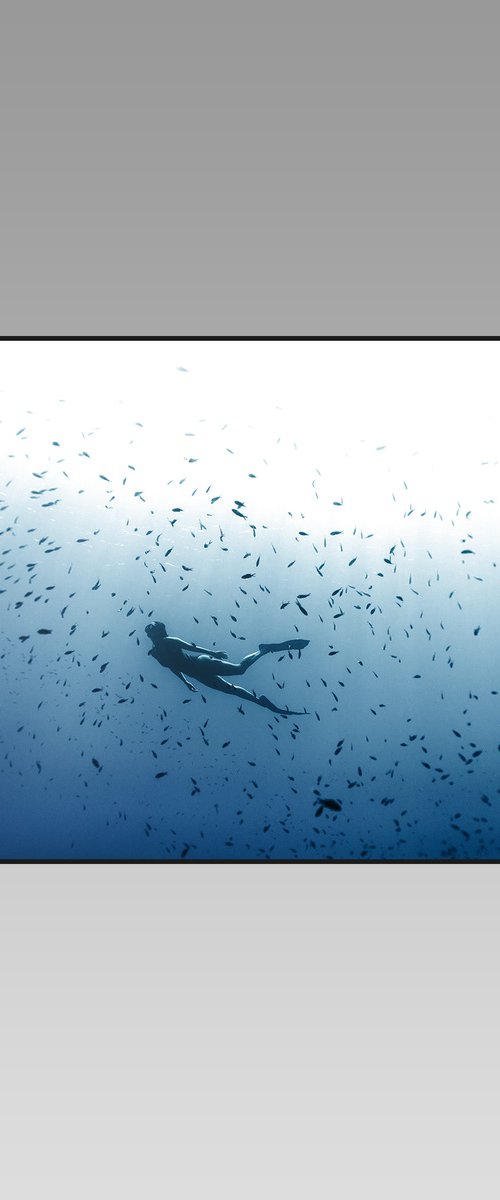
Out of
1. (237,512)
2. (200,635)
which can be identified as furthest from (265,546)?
(200,635)

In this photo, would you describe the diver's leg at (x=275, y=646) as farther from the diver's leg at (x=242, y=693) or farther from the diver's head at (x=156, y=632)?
the diver's head at (x=156, y=632)

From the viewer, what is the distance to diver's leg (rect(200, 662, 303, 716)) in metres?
2.85

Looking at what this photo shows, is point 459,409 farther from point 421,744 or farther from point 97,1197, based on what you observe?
point 97,1197

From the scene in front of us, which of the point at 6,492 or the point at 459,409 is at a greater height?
the point at 459,409

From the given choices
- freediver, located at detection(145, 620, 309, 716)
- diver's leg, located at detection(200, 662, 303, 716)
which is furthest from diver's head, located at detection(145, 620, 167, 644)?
diver's leg, located at detection(200, 662, 303, 716)

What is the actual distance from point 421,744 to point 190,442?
122cm

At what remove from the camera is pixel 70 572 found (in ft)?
9.54

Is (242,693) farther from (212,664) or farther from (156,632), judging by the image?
(156,632)

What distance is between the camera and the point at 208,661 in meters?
2.87

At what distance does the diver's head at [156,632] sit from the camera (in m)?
2.89

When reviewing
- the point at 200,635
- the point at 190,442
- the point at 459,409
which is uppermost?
the point at 459,409

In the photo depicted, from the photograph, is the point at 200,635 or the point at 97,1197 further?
the point at 200,635

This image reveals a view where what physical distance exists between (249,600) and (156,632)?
32 centimetres

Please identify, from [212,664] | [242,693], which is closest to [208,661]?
[212,664]
